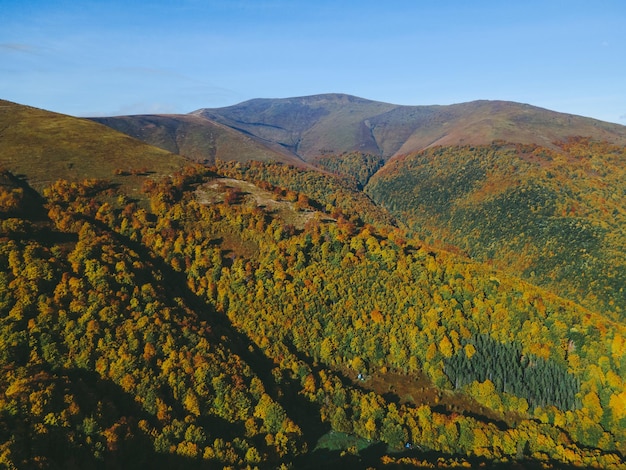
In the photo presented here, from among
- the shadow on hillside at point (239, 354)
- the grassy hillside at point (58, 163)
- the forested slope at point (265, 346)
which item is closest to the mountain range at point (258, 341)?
the forested slope at point (265, 346)

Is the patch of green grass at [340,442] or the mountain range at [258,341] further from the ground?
the mountain range at [258,341]

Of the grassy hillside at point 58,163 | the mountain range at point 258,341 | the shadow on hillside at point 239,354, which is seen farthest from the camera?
the grassy hillside at point 58,163

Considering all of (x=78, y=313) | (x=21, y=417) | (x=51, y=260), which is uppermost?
(x=51, y=260)

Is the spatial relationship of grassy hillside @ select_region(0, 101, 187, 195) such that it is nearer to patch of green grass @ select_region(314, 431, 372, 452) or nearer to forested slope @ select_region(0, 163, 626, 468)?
forested slope @ select_region(0, 163, 626, 468)

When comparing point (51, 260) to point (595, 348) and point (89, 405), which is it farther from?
point (595, 348)

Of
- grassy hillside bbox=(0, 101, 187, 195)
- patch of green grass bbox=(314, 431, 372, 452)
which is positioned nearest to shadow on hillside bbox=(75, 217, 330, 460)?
patch of green grass bbox=(314, 431, 372, 452)

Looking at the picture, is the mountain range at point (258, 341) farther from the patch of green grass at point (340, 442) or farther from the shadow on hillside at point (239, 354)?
the shadow on hillside at point (239, 354)

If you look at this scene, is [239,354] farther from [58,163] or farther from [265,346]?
[58,163]

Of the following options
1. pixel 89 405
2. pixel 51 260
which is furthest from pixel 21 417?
pixel 51 260
